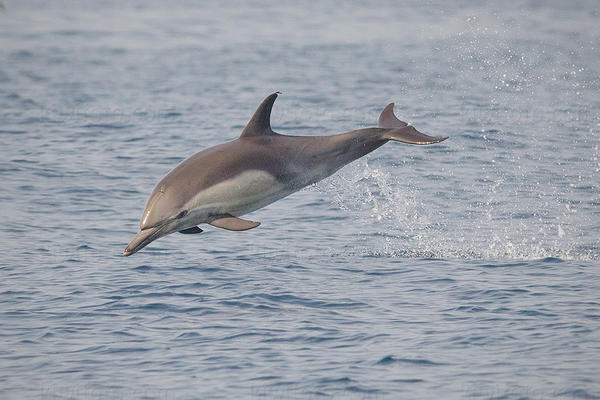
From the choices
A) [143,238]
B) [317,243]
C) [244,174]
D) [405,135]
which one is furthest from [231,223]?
[317,243]

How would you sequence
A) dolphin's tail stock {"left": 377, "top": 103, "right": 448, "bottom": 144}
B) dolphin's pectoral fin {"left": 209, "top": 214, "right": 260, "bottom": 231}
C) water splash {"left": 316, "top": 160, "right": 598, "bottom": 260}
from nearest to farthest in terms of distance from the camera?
dolphin's pectoral fin {"left": 209, "top": 214, "right": 260, "bottom": 231}, dolphin's tail stock {"left": 377, "top": 103, "right": 448, "bottom": 144}, water splash {"left": 316, "top": 160, "right": 598, "bottom": 260}

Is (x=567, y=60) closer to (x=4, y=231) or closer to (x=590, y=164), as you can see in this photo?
(x=590, y=164)

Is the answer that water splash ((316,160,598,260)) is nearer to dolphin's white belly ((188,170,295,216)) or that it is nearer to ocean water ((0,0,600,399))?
ocean water ((0,0,600,399))

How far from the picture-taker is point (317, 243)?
52.1 ft

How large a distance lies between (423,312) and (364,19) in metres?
38.0

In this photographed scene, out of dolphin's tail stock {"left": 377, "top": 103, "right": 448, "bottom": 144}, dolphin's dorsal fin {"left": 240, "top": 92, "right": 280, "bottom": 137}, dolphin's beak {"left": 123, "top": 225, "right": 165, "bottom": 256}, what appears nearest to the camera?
dolphin's beak {"left": 123, "top": 225, "right": 165, "bottom": 256}

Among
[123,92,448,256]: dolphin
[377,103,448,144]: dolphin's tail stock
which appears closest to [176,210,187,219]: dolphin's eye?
[123,92,448,256]: dolphin

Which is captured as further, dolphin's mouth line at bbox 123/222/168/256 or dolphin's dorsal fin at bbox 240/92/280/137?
dolphin's dorsal fin at bbox 240/92/280/137

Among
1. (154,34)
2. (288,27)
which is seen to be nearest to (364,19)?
(288,27)

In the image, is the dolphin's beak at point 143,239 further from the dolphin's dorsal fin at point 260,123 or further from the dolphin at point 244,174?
the dolphin's dorsal fin at point 260,123

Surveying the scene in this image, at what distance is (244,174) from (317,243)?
4887 millimetres

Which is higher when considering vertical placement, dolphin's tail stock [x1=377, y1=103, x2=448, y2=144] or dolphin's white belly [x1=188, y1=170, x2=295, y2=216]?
dolphin's tail stock [x1=377, y1=103, x2=448, y2=144]

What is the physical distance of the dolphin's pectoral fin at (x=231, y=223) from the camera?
34.3 ft

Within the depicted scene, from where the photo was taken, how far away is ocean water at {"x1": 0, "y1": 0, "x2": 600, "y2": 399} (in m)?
10.7
